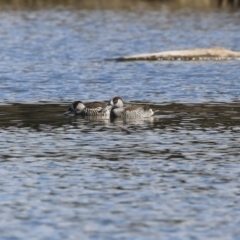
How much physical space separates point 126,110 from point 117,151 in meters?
4.08

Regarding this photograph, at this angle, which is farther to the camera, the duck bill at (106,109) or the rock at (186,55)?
the rock at (186,55)

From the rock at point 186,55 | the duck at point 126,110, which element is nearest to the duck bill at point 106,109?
the duck at point 126,110

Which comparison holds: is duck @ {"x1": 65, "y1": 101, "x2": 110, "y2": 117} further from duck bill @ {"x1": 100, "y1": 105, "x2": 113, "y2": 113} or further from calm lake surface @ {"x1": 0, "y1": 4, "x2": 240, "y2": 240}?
calm lake surface @ {"x1": 0, "y1": 4, "x2": 240, "y2": 240}

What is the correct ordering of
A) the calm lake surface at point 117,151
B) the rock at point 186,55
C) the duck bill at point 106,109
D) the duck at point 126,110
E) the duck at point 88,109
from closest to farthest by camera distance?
the calm lake surface at point 117,151
the duck at point 126,110
the duck at point 88,109
the duck bill at point 106,109
the rock at point 186,55

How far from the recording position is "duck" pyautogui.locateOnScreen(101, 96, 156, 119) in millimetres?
20656

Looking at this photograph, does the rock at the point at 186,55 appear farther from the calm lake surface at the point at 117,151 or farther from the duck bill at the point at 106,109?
the duck bill at the point at 106,109

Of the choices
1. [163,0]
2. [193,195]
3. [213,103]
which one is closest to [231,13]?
[163,0]

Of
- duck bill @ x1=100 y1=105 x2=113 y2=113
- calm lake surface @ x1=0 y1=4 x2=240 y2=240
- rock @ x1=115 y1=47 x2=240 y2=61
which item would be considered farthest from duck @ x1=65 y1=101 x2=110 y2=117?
rock @ x1=115 y1=47 x2=240 y2=61

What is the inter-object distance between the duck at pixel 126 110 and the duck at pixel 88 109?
8cm

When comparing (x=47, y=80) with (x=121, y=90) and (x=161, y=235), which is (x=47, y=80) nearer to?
(x=121, y=90)

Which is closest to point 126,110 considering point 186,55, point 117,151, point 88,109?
point 88,109

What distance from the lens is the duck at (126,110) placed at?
20.7 metres

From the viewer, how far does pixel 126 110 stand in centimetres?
2083

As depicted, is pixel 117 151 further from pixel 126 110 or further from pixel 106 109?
pixel 106 109
